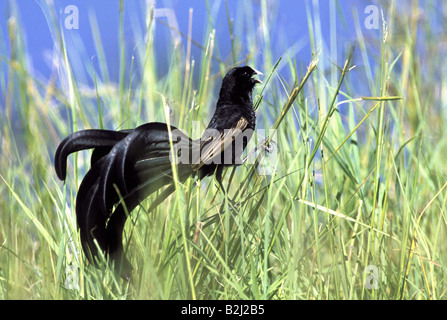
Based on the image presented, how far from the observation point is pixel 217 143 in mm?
1442

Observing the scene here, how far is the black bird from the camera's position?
50.1 inches

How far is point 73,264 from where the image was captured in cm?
141

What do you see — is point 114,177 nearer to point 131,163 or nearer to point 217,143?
point 131,163

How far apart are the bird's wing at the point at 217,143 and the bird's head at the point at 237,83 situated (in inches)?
3.7

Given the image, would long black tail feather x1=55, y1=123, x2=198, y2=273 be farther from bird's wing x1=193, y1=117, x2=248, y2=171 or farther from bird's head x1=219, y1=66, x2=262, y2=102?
bird's head x1=219, y1=66, x2=262, y2=102

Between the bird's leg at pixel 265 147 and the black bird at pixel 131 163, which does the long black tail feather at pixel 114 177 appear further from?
the bird's leg at pixel 265 147

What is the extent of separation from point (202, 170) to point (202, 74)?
0.32m

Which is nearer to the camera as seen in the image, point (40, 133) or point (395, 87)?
point (40, 133)

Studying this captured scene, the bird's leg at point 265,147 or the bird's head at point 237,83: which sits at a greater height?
the bird's head at point 237,83

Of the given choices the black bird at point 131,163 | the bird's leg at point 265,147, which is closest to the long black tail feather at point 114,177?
the black bird at point 131,163

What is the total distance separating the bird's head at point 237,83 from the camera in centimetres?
154
